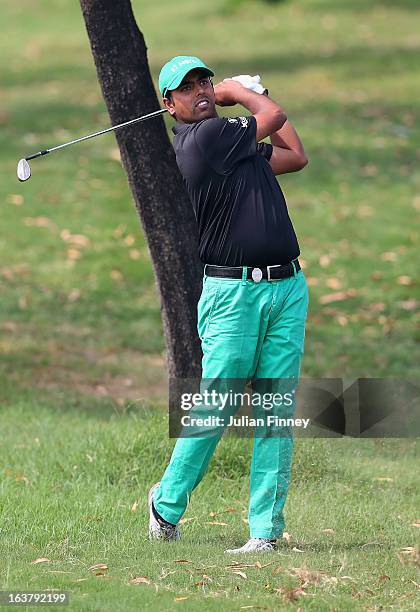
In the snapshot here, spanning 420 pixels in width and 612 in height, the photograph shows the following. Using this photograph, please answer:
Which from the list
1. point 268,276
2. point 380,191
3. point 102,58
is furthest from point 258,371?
point 380,191

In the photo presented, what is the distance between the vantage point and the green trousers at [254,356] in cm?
515

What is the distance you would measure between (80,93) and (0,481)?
41.3 ft

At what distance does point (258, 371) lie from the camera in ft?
17.3

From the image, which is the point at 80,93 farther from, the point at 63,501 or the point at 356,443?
the point at 63,501

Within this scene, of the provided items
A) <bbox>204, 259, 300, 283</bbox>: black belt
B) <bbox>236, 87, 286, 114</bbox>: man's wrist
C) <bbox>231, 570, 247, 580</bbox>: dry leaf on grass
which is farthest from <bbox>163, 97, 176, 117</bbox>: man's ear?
<bbox>231, 570, 247, 580</bbox>: dry leaf on grass

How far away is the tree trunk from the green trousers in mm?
1833

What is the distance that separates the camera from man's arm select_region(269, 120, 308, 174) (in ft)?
17.7

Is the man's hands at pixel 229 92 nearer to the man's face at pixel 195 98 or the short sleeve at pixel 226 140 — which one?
the man's face at pixel 195 98

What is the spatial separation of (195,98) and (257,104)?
0.85ft

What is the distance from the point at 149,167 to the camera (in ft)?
23.3

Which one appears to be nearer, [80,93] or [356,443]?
[356,443]

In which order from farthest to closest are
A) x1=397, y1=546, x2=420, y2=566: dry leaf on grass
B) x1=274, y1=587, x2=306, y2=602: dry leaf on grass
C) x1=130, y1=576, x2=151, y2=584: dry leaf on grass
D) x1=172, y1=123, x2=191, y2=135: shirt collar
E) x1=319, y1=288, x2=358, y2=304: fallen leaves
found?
x1=319, y1=288, x2=358, y2=304: fallen leaves < x1=172, y1=123, x2=191, y2=135: shirt collar < x1=397, y1=546, x2=420, y2=566: dry leaf on grass < x1=130, y1=576, x2=151, y2=584: dry leaf on grass < x1=274, y1=587, x2=306, y2=602: dry leaf on grass

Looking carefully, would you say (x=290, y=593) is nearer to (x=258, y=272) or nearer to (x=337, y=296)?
(x=258, y=272)

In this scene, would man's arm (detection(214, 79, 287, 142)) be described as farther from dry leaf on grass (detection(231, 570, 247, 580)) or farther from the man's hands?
dry leaf on grass (detection(231, 570, 247, 580))
